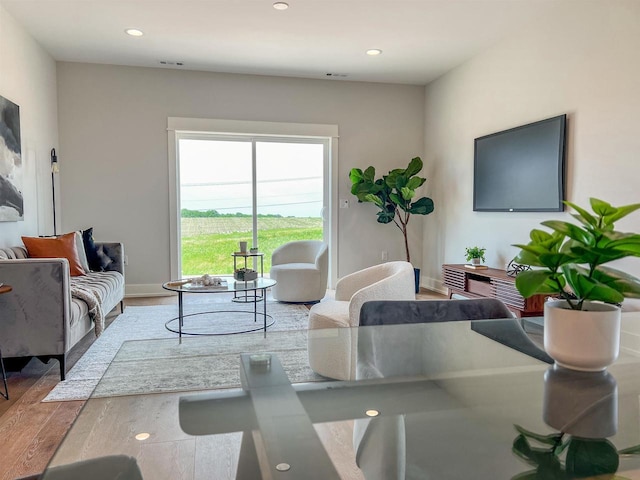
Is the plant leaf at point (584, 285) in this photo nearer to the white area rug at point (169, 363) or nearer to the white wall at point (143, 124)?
the white area rug at point (169, 363)

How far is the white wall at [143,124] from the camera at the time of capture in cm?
522

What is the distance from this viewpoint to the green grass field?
18.6 feet

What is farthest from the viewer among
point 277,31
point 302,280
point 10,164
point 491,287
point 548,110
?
point 302,280

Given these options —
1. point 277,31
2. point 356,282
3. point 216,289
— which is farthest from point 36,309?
point 277,31

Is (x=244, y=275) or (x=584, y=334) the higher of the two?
(x=584, y=334)

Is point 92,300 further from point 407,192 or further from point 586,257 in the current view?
point 407,192

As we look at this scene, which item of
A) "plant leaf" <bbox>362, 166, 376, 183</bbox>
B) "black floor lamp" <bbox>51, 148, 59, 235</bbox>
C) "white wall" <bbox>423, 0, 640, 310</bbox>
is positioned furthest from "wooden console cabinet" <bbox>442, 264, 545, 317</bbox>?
"black floor lamp" <bbox>51, 148, 59, 235</bbox>

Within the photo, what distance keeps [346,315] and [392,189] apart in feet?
11.5

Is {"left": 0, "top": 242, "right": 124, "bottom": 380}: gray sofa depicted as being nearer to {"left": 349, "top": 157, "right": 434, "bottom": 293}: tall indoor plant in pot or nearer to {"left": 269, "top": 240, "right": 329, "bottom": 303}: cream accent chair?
{"left": 269, "top": 240, "right": 329, "bottom": 303}: cream accent chair

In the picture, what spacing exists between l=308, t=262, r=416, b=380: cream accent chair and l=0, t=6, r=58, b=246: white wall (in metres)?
2.93

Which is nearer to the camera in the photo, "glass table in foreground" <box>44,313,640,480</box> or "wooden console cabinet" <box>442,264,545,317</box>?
"glass table in foreground" <box>44,313,640,480</box>

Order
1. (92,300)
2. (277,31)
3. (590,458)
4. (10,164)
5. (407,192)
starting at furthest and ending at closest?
(407,192) < (277,31) < (10,164) < (92,300) < (590,458)

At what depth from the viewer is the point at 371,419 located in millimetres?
1076

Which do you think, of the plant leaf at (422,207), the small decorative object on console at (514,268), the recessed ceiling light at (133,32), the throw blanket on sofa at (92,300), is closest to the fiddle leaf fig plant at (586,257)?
the throw blanket on sofa at (92,300)
